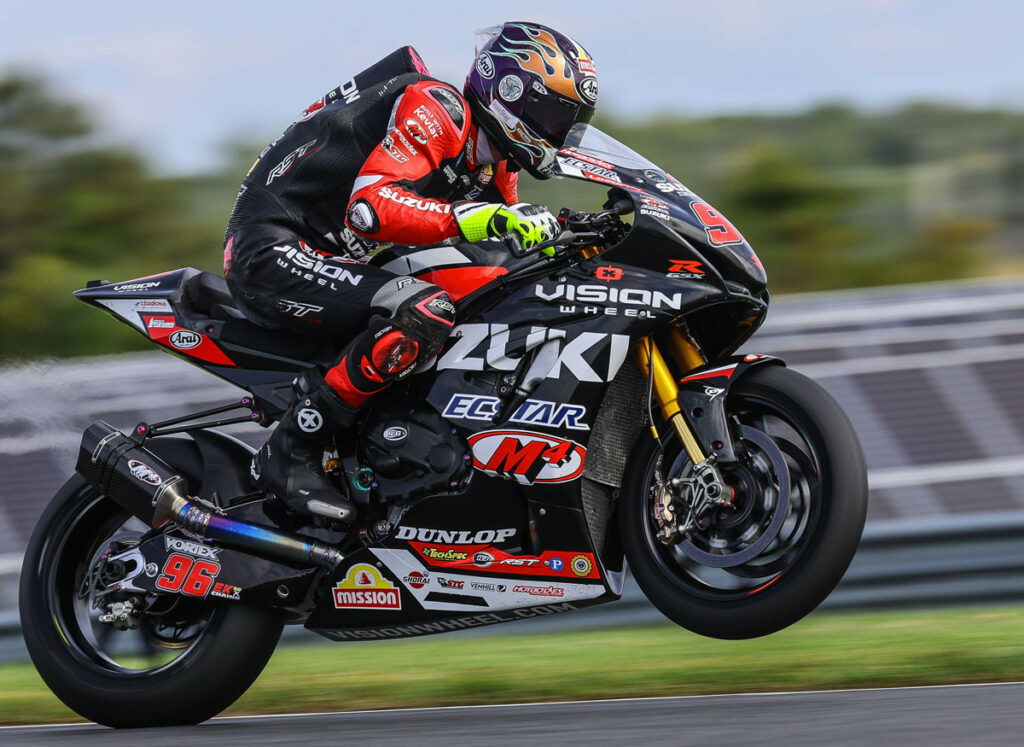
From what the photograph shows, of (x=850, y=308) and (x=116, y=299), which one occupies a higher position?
(x=850, y=308)

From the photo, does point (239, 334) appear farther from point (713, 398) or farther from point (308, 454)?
point (713, 398)

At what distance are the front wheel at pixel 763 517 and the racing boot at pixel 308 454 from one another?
2.91ft

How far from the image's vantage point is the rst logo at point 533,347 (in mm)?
4109

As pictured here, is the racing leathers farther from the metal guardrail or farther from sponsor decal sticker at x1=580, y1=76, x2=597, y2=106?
the metal guardrail

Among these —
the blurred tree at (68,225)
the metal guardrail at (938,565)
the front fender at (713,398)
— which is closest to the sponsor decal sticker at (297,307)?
the front fender at (713,398)

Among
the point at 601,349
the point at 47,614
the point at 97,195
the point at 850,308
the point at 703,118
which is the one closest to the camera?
the point at 601,349

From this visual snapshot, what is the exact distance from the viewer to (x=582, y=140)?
Answer: 14.2 ft

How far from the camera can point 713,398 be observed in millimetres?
4062

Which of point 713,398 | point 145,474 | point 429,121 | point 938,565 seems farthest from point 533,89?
point 938,565

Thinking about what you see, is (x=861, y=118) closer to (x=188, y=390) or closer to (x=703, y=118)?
(x=703, y=118)

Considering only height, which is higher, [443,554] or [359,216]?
[359,216]

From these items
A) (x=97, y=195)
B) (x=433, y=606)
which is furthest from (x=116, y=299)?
(x=97, y=195)

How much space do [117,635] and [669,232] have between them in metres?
2.34

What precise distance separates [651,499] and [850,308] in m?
6.90
